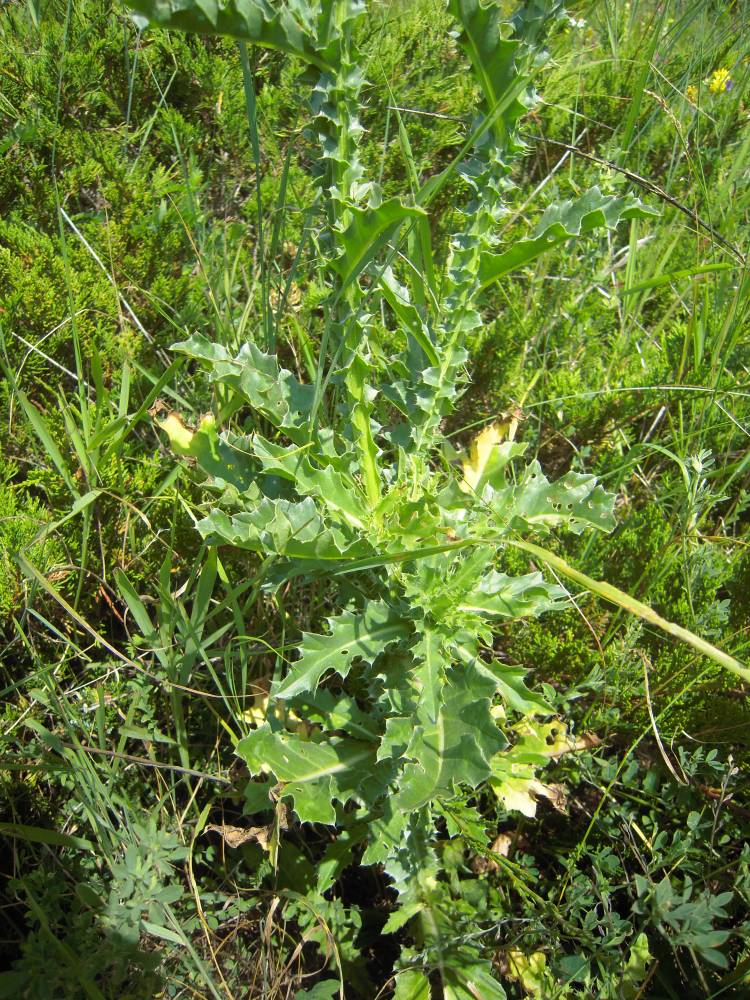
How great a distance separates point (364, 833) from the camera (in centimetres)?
210

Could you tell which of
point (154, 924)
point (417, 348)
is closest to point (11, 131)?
point (417, 348)

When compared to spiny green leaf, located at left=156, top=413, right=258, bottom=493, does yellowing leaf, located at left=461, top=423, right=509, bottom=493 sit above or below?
above

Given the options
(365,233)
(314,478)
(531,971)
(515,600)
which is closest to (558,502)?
(515,600)

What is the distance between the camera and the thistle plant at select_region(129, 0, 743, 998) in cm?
170

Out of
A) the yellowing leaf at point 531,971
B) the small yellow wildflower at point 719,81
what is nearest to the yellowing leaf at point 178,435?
the yellowing leaf at point 531,971

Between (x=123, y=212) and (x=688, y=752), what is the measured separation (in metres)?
2.75

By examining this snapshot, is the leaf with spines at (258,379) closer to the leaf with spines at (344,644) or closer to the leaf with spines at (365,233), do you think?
the leaf with spines at (365,233)

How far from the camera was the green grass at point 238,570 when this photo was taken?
1.93 m

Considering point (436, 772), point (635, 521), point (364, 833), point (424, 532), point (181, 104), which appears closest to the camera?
point (436, 772)

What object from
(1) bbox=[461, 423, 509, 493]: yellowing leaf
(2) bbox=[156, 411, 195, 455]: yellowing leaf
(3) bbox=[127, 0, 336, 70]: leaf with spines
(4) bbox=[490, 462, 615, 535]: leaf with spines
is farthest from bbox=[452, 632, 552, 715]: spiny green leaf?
(3) bbox=[127, 0, 336, 70]: leaf with spines

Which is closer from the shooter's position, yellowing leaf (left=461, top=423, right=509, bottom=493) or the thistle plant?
the thistle plant

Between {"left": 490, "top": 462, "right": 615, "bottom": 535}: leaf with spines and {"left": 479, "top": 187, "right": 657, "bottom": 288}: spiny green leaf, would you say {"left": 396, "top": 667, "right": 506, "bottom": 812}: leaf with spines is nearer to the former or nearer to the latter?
{"left": 490, "top": 462, "right": 615, "bottom": 535}: leaf with spines

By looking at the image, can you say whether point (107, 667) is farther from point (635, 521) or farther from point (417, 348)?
point (635, 521)

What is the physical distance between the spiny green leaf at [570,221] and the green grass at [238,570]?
1.39 ft
